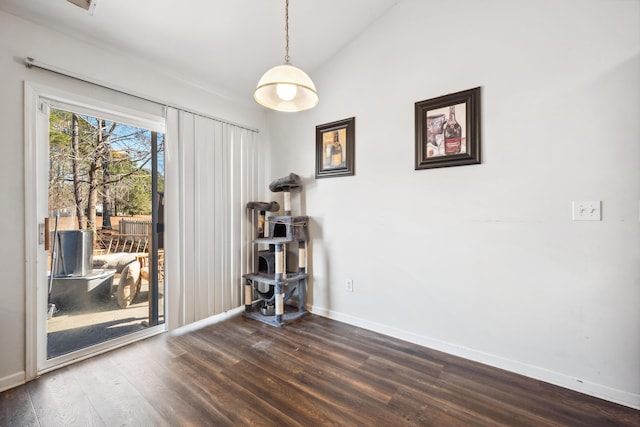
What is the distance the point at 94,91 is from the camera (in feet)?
7.13

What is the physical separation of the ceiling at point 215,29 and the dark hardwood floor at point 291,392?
254 centimetres

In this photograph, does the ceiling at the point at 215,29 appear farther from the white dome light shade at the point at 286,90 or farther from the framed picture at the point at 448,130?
the framed picture at the point at 448,130

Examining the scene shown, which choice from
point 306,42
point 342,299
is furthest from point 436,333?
point 306,42

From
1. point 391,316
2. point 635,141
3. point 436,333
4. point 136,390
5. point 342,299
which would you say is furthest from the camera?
point 342,299

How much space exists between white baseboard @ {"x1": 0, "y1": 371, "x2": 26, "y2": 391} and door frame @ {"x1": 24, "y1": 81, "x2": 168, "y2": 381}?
23mm

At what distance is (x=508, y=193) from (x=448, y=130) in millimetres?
678

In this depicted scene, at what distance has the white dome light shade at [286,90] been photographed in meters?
1.61

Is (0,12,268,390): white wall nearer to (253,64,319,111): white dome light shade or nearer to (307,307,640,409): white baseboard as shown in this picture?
(253,64,319,111): white dome light shade

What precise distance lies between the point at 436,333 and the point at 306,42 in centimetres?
300

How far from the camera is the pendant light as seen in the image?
1.61 metres

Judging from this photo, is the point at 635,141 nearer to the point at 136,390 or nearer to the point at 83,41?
the point at 136,390

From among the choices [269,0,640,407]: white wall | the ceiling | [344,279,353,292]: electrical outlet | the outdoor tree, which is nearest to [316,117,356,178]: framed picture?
[269,0,640,407]: white wall

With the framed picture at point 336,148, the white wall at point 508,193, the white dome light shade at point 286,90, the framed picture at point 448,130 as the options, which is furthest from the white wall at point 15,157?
the framed picture at point 448,130

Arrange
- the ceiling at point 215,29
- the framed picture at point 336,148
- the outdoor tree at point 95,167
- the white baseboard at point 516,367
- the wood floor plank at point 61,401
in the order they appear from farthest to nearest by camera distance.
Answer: the framed picture at point 336,148
the outdoor tree at point 95,167
the ceiling at point 215,29
the white baseboard at point 516,367
the wood floor plank at point 61,401
